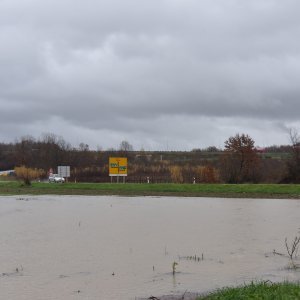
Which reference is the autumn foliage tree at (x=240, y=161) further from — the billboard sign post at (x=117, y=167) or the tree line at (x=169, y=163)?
the billboard sign post at (x=117, y=167)

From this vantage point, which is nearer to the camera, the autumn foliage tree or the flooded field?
the flooded field

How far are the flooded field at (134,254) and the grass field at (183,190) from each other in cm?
1601

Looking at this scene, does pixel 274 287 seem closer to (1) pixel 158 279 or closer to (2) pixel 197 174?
(1) pixel 158 279

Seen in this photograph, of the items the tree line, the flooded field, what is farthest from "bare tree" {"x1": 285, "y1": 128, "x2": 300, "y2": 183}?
the flooded field

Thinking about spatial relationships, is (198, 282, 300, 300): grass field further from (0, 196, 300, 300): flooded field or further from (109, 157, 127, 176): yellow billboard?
(109, 157, 127, 176): yellow billboard

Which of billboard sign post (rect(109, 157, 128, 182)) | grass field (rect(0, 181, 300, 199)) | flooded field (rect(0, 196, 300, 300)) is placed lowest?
flooded field (rect(0, 196, 300, 300))

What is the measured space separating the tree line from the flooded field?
34.3 m

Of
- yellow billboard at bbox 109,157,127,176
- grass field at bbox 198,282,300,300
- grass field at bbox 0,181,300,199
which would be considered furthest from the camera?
yellow billboard at bbox 109,157,127,176

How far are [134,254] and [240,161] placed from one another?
1955 inches

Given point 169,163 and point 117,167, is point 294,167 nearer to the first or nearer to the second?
point 117,167

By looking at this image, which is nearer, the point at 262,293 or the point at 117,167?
the point at 262,293

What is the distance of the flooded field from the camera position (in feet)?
32.1

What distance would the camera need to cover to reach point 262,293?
Result: 24.5 ft

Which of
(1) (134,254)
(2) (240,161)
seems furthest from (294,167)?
(1) (134,254)
